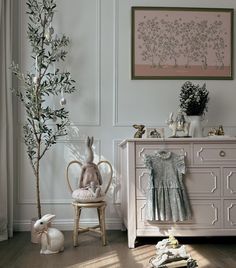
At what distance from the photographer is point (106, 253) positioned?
2992 millimetres

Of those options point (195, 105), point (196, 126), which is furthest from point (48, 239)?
point (195, 105)

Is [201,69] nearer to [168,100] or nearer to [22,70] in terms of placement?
[168,100]

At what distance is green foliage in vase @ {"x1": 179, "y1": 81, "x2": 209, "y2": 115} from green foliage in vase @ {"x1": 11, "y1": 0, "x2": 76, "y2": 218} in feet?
3.59

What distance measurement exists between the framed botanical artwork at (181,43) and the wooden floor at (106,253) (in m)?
1.66

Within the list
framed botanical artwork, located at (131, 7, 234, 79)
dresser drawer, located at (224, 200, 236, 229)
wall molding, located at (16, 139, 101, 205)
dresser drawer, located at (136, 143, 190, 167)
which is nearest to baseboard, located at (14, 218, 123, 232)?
wall molding, located at (16, 139, 101, 205)

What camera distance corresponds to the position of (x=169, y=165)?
10.5 feet

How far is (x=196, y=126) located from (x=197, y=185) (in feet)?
2.12

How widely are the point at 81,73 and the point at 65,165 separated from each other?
0.96 meters

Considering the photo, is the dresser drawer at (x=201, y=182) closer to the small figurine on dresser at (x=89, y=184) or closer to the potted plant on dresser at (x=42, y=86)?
the small figurine on dresser at (x=89, y=184)

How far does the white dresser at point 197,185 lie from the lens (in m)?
3.19

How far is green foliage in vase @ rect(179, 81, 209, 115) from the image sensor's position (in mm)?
3631

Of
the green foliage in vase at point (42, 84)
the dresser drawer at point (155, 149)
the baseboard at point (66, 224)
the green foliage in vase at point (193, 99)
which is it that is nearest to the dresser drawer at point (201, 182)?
the dresser drawer at point (155, 149)

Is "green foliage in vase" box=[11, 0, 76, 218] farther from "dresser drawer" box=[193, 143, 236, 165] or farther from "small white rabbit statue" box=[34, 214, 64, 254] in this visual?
"dresser drawer" box=[193, 143, 236, 165]

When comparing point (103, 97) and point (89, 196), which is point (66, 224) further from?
point (103, 97)
